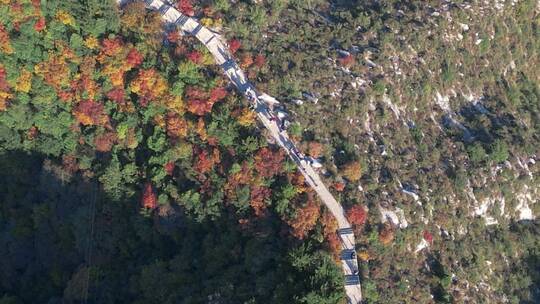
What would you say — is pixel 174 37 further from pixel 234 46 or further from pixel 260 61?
pixel 260 61

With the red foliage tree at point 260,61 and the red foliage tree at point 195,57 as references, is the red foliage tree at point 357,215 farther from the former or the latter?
the red foliage tree at point 195,57

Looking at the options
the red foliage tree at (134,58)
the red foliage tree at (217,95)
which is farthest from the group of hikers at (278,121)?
the red foliage tree at (134,58)

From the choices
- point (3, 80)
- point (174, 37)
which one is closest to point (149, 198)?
point (174, 37)

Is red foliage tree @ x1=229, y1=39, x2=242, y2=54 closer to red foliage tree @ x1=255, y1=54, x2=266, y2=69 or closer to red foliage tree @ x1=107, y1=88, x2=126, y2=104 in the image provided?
red foliage tree @ x1=255, y1=54, x2=266, y2=69

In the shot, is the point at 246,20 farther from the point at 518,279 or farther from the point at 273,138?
the point at 518,279

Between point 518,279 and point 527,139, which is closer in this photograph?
point 518,279

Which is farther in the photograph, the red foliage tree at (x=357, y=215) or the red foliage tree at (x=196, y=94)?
the red foliage tree at (x=196, y=94)

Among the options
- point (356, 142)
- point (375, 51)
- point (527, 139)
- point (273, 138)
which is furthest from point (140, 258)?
point (527, 139)
